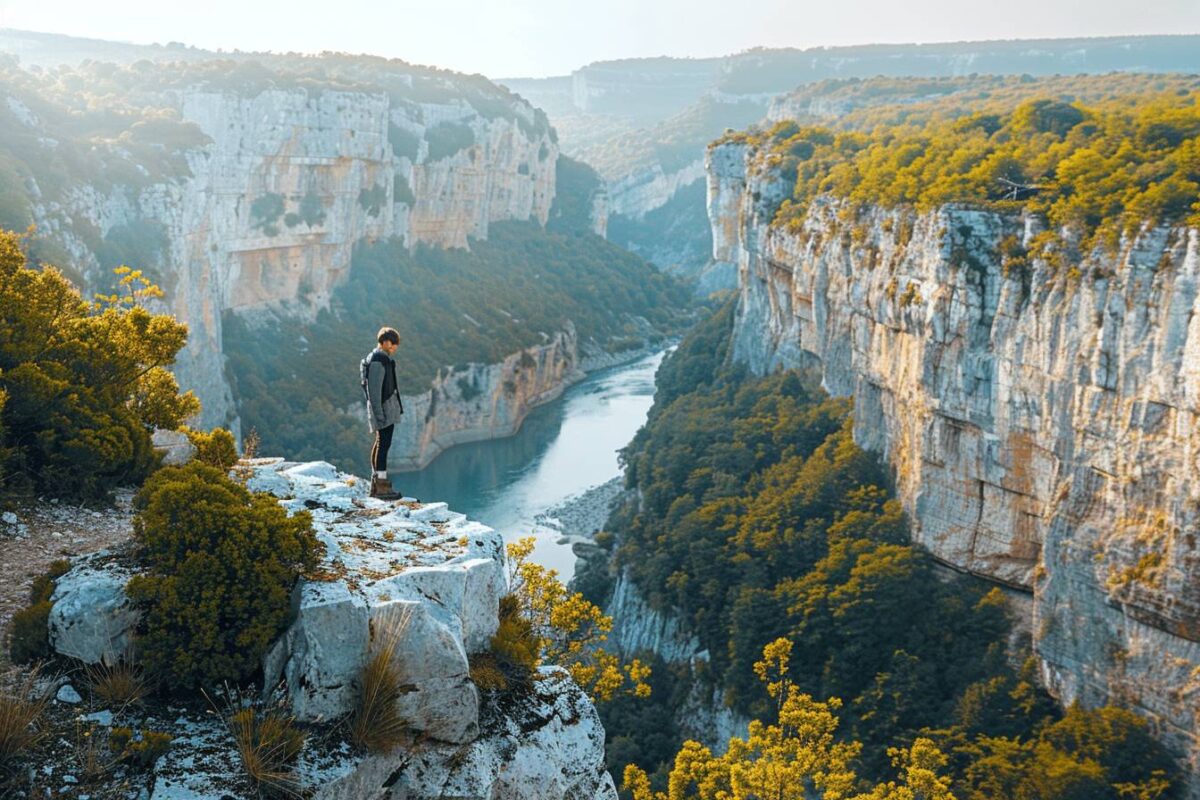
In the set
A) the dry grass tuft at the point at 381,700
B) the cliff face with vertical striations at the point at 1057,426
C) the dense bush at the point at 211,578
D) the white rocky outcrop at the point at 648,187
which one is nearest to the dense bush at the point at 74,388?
the dense bush at the point at 211,578

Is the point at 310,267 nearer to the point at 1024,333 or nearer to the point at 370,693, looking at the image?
the point at 1024,333

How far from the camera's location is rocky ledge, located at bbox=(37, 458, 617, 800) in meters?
7.07

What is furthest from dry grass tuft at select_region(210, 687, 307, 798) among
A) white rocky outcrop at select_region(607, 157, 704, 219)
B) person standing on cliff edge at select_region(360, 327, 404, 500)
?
white rocky outcrop at select_region(607, 157, 704, 219)

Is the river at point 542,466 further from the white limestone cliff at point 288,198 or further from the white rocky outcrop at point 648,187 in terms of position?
the white rocky outcrop at point 648,187

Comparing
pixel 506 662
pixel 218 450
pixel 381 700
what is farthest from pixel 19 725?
pixel 218 450

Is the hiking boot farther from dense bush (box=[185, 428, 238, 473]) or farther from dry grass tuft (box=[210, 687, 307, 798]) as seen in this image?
dry grass tuft (box=[210, 687, 307, 798])

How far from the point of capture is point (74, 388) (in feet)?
35.2

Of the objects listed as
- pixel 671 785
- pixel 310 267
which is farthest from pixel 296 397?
pixel 671 785

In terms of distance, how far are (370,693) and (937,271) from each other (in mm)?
22745

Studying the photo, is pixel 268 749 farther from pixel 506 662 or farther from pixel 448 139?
pixel 448 139

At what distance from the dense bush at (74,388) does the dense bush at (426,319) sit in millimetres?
34384

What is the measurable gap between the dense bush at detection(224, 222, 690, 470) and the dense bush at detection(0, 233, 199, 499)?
34384mm

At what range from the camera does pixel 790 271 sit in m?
43.9

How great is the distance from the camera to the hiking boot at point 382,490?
35.7 ft
